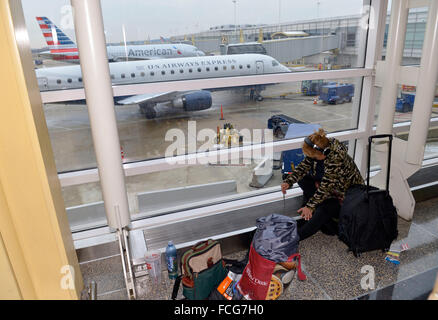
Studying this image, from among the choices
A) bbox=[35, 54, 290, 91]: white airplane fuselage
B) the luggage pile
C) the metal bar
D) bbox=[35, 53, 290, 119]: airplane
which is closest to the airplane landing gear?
bbox=[35, 53, 290, 119]: airplane

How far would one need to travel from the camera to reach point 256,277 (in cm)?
220

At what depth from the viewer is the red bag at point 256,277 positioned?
2.17 meters

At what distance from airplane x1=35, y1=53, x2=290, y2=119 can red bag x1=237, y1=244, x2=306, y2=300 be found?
169 centimetres

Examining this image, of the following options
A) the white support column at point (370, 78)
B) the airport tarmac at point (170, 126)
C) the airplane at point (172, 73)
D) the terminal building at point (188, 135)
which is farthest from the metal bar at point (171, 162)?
the airplane at point (172, 73)

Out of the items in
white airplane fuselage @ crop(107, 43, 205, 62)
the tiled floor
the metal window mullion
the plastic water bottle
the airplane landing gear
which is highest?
white airplane fuselage @ crop(107, 43, 205, 62)

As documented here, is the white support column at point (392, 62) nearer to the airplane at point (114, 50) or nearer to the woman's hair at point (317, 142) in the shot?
the woman's hair at point (317, 142)

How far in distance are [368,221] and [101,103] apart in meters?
2.27

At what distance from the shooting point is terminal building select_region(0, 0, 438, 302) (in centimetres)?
175

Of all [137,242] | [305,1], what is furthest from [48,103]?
[305,1]

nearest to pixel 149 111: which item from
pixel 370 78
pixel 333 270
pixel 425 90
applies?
pixel 370 78

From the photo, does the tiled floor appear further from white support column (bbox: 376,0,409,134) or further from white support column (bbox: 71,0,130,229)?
white support column (bbox: 376,0,409,134)

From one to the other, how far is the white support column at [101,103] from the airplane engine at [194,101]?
5.84 ft

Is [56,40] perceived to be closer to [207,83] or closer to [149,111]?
[207,83]

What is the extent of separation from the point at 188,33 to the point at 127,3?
2.09 ft
